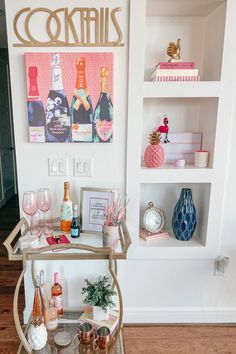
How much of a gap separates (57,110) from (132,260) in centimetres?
107

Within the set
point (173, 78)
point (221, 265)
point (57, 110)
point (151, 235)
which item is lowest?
point (221, 265)

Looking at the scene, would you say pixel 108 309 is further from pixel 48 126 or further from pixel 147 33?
pixel 147 33

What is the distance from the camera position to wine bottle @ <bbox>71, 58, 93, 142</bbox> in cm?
157

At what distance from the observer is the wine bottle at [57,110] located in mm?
1561

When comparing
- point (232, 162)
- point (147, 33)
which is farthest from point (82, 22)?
point (232, 162)

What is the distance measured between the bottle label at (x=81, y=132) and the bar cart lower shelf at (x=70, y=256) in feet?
1.83

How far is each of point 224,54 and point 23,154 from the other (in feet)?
4.29

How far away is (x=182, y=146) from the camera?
185 cm

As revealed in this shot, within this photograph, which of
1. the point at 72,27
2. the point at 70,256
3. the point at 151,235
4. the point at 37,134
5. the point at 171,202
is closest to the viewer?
the point at 70,256

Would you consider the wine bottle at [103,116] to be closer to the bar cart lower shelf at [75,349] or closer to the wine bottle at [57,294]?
the wine bottle at [57,294]

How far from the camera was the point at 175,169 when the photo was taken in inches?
66.6

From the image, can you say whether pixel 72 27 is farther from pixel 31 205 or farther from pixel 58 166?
pixel 31 205

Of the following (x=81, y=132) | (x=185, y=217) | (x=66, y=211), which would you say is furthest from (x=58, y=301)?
(x=81, y=132)

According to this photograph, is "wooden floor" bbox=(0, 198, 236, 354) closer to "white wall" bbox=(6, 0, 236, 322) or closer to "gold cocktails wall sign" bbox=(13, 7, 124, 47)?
"white wall" bbox=(6, 0, 236, 322)
